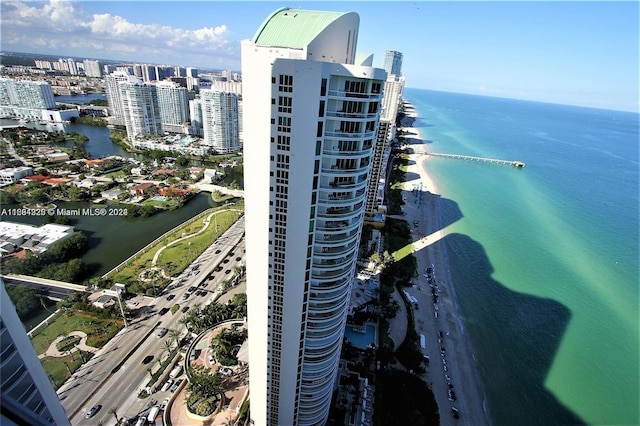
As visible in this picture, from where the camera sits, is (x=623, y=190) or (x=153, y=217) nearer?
(x=153, y=217)

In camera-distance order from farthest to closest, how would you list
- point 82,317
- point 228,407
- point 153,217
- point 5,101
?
1. point 5,101
2. point 153,217
3. point 82,317
4. point 228,407

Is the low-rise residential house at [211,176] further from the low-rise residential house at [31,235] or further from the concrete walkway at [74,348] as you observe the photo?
the concrete walkway at [74,348]

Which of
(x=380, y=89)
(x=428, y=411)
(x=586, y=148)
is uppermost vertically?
(x=380, y=89)

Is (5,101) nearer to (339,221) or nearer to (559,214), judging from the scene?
(339,221)

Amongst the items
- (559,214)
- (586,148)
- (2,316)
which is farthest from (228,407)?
(586,148)

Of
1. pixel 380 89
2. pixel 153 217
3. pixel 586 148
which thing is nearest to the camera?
pixel 380 89

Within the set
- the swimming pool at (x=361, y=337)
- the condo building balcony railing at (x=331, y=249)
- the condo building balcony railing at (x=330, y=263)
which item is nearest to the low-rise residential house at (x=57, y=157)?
the swimming pool at (x=361, y=337)

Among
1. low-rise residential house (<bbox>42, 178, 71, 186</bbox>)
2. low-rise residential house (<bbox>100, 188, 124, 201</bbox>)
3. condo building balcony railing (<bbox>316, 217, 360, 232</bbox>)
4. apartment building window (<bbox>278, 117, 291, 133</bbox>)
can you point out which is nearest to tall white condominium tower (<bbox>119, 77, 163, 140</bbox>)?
low-rise residential house (<bbox>42, 178, 71, 186</bbox>)
